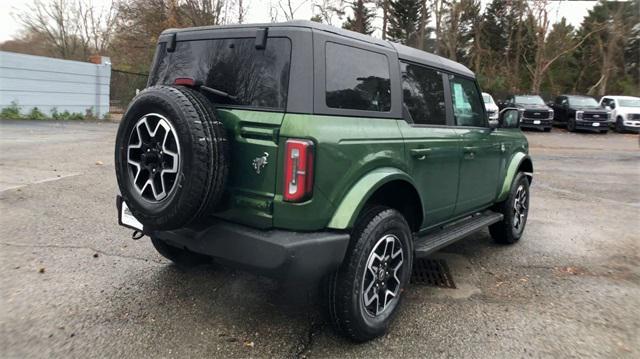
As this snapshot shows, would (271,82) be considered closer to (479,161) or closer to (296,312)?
(296,312)

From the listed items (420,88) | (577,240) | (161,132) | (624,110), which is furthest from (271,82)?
(624,110)

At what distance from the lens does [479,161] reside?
14.5 ft

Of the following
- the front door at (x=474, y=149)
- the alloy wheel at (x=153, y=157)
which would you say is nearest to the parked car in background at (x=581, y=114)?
the front door at (x=474, y=149)

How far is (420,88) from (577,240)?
3187mm

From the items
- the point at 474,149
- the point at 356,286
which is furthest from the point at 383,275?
the point at 474,149

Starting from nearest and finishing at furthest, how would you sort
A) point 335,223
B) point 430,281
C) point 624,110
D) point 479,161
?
point 335,223
point 430,281
point 479,161
point 624,110

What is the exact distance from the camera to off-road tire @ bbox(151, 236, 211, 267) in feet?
12.8

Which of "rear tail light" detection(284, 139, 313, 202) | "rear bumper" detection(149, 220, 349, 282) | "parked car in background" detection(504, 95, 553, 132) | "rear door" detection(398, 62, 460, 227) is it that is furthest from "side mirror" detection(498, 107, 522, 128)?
"parked car in background" detection(504, 95, 553, 132)

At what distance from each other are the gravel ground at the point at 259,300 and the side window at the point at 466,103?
4.58ft

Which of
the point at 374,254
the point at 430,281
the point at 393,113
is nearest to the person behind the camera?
the point at 374,254

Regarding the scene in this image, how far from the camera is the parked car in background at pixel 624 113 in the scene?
2228 centimetres

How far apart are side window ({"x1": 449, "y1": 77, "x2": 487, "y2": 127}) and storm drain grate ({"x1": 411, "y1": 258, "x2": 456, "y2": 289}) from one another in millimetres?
1364

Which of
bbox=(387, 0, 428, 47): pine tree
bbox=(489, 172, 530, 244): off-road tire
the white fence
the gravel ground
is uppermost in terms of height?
bbox=(387, 0, 428, 47): pine tree

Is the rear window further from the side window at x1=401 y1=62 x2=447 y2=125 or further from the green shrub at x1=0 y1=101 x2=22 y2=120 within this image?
the green shrub at x1=0 y1=101 x2=22 y2=120
